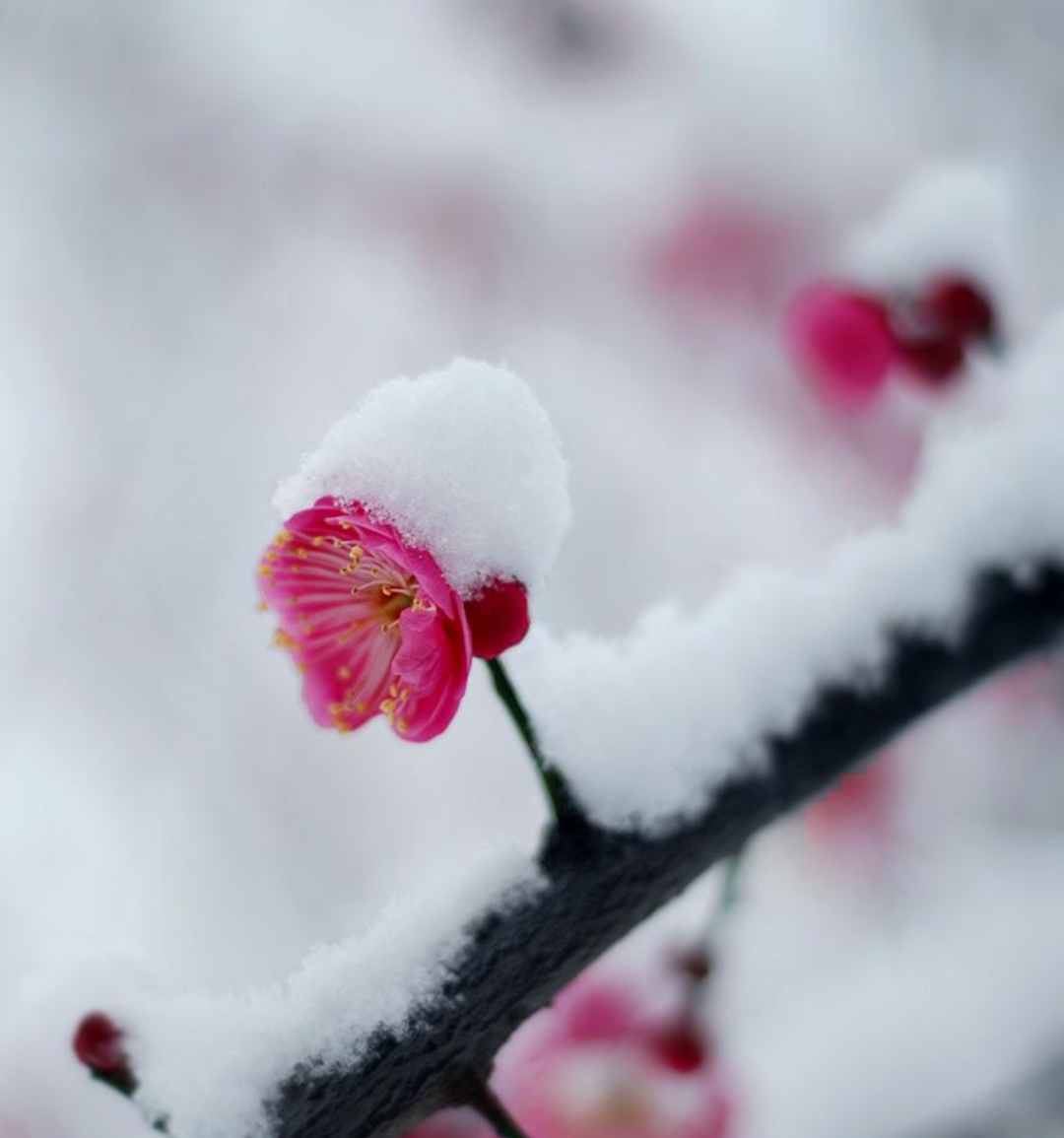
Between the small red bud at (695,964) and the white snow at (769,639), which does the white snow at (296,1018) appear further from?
the small red bud at (695,964)

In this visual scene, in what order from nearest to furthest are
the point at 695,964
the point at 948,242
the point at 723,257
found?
1. the point at 695,964
2. the point at 948,242
3. the point at 723,257

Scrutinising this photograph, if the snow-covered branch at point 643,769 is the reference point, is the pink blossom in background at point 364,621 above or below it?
above

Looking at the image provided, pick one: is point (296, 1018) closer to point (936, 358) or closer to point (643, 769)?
point (643, 769)

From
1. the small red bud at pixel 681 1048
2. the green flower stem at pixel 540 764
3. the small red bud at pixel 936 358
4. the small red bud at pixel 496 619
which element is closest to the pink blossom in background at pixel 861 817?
the small red bud at pixel 681 1048

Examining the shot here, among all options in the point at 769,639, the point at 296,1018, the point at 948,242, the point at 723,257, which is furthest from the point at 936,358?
the point at 723,257

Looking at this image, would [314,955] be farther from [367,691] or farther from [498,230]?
[498,230]

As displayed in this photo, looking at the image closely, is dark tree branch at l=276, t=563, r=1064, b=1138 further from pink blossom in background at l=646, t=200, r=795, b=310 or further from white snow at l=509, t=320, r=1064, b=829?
pink blossom in background at l=646, t=200, r=795, b=310
